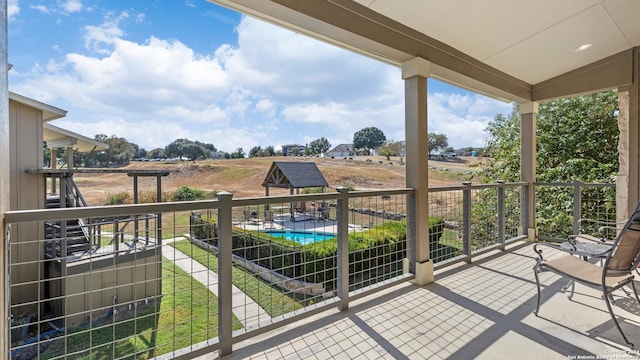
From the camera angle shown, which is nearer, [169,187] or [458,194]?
[458,194]

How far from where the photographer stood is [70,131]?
6.80 m

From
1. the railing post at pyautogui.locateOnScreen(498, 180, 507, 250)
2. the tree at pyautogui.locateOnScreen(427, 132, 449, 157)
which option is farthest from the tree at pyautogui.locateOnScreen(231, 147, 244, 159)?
the railing post at pyautogui.locateOnScreen(498, 180, 507, 250)

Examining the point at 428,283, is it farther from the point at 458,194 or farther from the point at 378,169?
the point at 378,169

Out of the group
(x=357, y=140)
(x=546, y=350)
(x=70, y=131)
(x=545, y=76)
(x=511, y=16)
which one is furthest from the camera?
(x=357, y=140)

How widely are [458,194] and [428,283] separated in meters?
1.31

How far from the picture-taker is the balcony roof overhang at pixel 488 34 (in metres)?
2.64

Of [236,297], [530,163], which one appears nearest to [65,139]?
[236,297]

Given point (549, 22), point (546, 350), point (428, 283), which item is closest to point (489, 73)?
point (549, 22)

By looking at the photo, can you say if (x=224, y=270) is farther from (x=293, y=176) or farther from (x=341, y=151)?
(x=293, y=176)

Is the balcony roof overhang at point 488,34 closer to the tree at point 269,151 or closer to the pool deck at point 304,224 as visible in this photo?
the pool deck at point 304,224

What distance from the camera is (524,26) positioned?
10.6 ft

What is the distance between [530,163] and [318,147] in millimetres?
6258

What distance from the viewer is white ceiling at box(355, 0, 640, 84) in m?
2.84

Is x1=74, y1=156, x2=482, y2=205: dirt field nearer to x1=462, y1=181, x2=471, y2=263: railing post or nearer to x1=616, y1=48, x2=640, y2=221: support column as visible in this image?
x1=462, y1=181, x2=471, y2=263: railing post
